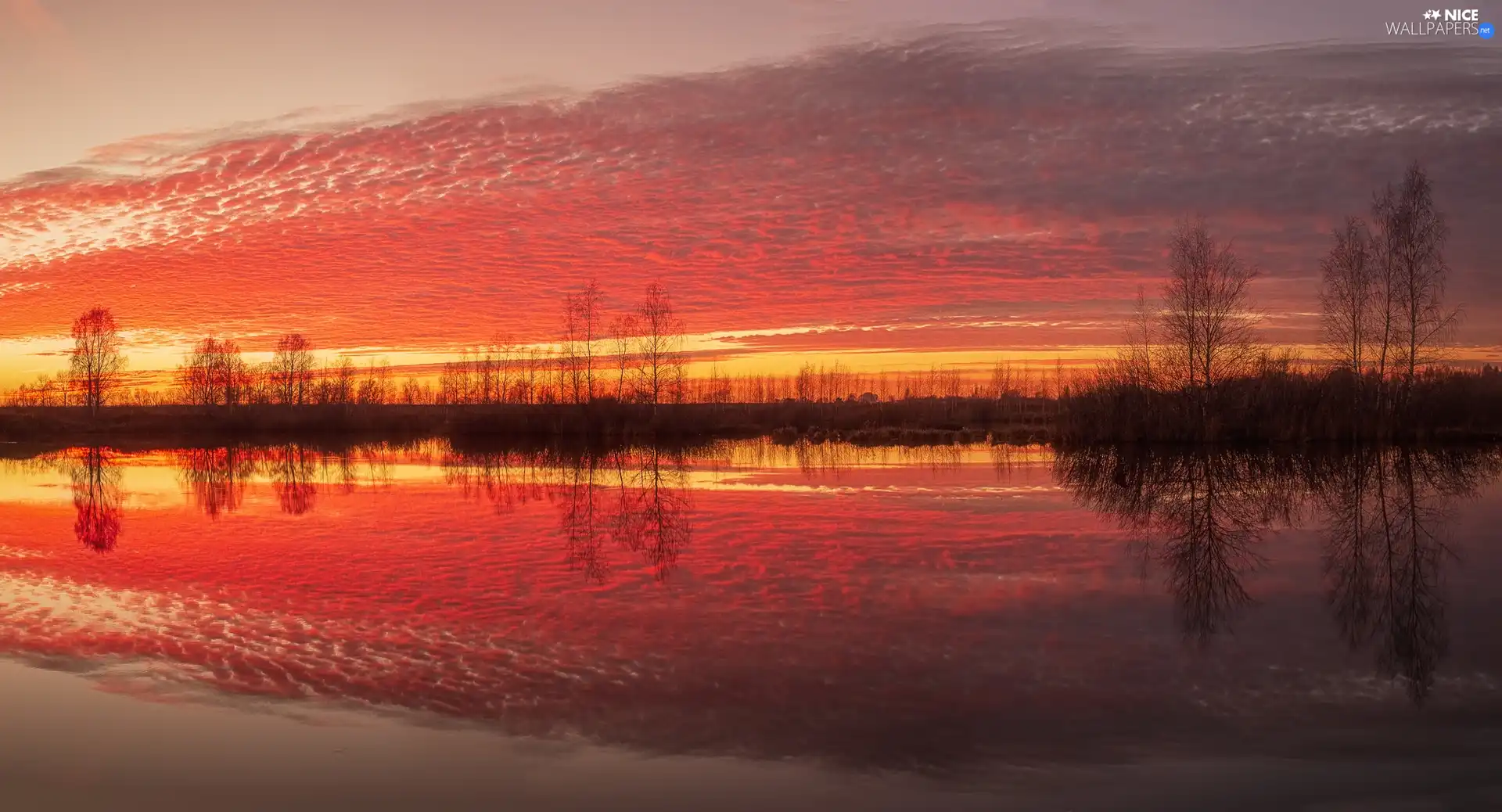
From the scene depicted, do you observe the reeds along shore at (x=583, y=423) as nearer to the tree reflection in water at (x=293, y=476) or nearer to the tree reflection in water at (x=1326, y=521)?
the tree reflection in water at (x=293, y=476)

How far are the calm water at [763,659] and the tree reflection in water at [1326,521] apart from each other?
0.31 feet

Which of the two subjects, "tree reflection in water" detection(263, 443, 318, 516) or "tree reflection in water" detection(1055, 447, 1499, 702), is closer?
"tree reflection in water" detection(1055, 447, 1499, 702)

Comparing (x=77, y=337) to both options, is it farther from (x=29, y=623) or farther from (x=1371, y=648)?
(x=1371, y=648)

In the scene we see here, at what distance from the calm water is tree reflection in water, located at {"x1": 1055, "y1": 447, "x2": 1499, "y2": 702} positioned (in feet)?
0.31

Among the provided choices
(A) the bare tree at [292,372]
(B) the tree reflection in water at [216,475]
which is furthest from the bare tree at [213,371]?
(B) the tree reflection in water at [216,475]

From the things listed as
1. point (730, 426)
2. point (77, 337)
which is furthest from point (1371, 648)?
point (77, 337)

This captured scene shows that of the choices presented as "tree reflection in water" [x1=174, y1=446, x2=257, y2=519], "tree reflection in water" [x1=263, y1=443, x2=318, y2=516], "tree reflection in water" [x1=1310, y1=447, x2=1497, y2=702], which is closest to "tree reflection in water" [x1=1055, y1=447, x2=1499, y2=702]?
"tree reflection in water" [x1=1310, y1=447, x2=1497, y2=702]

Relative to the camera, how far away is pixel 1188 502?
1842cm

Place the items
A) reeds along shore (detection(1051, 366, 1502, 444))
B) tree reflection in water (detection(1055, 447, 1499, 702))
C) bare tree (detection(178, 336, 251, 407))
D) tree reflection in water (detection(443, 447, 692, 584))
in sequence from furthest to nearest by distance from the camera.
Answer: bare tree (detection(178, 336, 251, 407)), reeds along shore (detection(1051, 366, 1502, 444)), tree reflection in water (detection(443, 447, 692, 584)), tree reflection in water (detection(1055, 447, 1499, 702))

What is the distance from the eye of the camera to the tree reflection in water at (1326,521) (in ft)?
30.3

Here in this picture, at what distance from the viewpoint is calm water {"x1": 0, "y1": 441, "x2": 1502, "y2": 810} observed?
577cm

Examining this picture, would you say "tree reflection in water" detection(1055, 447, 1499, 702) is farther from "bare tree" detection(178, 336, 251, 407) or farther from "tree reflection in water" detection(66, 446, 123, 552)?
A: "bare tree" detection(178, 336, 251, 407)

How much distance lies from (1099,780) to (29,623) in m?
10.1

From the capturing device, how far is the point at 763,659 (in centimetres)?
811
